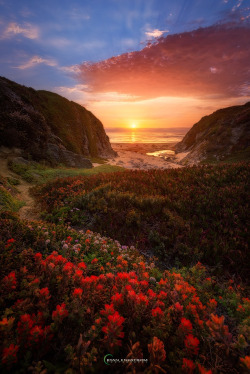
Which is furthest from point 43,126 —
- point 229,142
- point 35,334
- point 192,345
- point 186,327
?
point 229,142

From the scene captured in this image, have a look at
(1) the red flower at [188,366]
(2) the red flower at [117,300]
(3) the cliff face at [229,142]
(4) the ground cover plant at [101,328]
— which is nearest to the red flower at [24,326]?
(4) the ground cover plant at [101,328]

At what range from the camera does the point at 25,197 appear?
10.2 meters

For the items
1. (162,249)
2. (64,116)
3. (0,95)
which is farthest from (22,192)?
(64,116)

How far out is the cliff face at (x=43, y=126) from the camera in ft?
56.4

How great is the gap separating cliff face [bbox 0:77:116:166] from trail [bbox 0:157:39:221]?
12.4 ft

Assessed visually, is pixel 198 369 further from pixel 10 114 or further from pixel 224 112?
pixel 224 112

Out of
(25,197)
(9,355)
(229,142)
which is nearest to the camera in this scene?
(9,355)

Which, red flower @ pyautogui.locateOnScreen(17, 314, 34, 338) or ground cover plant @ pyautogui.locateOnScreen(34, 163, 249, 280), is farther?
ground cover plant @ pyautogui.locateOnScreen(34, 163, 249, 280)

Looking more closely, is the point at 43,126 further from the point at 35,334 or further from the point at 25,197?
the point at 35,334

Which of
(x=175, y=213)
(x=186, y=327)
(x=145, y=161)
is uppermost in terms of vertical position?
(x=186, y=327)

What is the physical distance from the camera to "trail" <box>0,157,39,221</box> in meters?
7.97

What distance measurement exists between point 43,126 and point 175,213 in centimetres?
2026

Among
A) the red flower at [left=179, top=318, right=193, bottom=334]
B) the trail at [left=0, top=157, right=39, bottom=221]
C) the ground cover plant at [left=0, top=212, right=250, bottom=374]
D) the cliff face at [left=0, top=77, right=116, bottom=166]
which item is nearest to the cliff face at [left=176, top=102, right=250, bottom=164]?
the cliff face at [left=0, top=77, right=116, bottom=166]

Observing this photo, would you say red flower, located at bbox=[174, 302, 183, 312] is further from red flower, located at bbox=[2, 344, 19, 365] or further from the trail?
the trail
